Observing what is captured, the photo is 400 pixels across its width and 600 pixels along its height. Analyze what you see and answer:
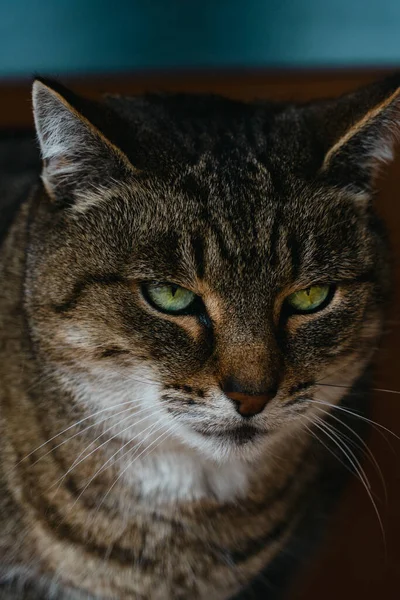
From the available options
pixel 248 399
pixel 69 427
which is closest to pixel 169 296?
pixel 248 399

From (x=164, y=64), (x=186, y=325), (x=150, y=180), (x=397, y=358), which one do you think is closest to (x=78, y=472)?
(x=186, y=325)

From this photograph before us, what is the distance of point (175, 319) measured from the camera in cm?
89

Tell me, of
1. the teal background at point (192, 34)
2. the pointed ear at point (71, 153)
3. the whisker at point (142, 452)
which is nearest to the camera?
the pointed ear at point (71, 153)

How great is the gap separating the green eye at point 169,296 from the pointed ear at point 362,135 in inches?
8.6

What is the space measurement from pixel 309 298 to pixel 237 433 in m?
0.18

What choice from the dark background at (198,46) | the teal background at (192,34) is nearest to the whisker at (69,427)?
the dark background at (198,46)

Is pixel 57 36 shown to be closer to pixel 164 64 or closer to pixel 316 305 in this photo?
pixel 164 64

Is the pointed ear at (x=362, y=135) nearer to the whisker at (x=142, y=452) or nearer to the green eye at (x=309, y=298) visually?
the green eye at (x=309, y=298)

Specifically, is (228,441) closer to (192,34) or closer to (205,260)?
(205,260)

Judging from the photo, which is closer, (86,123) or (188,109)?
(86,123)

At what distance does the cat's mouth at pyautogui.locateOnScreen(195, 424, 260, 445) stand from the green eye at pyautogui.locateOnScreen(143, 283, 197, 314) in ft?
0.48

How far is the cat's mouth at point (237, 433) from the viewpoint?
2.98 ft

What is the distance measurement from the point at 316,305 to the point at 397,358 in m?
0.51

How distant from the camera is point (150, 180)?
2.94 ft
